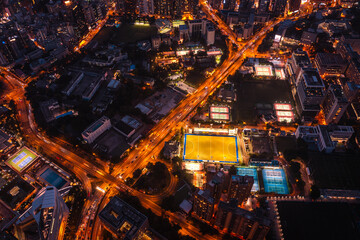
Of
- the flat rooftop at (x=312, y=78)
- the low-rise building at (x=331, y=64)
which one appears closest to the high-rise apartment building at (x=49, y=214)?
the flat rooftop at (x=312, y=78)

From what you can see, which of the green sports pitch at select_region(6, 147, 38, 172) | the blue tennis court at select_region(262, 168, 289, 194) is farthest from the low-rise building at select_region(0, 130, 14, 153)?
the blue tennis court at select_region(262, 168, 289, 194)

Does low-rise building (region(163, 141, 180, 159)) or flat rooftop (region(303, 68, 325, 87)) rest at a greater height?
flat rooftop (region(303, 68, 325, 87))

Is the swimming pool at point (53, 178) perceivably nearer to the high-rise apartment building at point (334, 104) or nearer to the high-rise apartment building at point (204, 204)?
the high-rise apartment building at point (204, 204)

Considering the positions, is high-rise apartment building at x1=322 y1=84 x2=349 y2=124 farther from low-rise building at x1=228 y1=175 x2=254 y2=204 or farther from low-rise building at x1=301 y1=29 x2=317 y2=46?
low-rise building at x1=228 y1=175 x2=254 y2=204

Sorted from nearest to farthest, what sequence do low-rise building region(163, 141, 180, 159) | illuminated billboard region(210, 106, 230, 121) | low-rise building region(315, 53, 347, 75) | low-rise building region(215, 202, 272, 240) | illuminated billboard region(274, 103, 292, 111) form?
low-rise building region(215, 202, 272, 240) < low-rise building region(163, 141, 180, 159) < illuminated billboard region(210, 106, 230, 121) < illuminated billboard region(274, 103, 292, 111) < low-rise building region(315, 53, 347, 75)

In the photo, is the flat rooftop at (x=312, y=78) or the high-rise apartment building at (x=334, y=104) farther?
the flat rooftop at (x=312, y=78)

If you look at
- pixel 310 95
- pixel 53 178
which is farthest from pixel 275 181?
pixel 53 178

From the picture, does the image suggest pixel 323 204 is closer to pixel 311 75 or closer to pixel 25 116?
pixel 311 75
